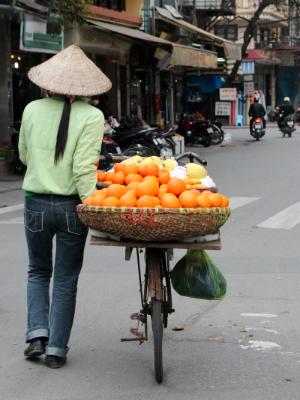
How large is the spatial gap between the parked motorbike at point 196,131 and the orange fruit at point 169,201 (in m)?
22.6

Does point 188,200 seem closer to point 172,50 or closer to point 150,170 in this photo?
point 150,170

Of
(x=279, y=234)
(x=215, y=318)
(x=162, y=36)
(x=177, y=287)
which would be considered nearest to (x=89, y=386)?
(x=177, y=287)

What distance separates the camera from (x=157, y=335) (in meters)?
4.24

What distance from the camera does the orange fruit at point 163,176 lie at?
14.5 ft

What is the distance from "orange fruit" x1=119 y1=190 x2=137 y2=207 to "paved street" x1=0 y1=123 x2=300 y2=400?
1.07m

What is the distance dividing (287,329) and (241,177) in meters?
11.2

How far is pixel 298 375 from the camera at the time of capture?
4.46 meters

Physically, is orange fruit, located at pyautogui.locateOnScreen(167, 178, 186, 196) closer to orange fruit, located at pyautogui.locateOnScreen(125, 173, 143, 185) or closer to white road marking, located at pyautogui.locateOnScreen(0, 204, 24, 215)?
orange fruit, located at pyautogui.locateOnScreen(125, 173, 143, 185)

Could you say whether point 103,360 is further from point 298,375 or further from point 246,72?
point 246,72

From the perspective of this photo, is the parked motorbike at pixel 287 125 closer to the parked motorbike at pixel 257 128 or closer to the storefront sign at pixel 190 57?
the parked motorbike at pixel 257 128

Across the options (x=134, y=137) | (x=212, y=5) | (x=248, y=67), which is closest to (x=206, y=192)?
(x=134, y=137)

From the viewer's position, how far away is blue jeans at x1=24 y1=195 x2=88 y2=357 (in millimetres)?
4480

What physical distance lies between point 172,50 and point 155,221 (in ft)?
58.7

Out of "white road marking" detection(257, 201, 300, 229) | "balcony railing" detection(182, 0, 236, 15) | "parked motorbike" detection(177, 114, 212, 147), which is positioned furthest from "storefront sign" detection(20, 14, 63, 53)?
"balcony railing" detection(182, 0, 236, 15)
